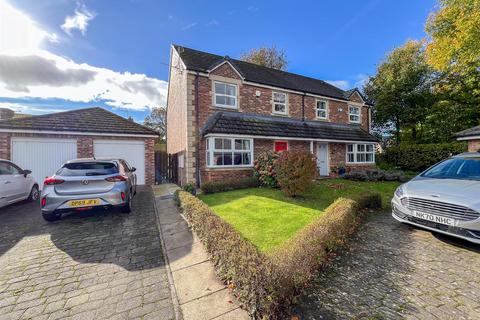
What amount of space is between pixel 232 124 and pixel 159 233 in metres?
7.48

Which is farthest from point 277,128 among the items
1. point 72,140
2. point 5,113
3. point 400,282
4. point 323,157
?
point 5,113

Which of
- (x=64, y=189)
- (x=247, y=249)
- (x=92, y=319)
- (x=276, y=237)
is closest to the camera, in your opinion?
(x=92, y=319)

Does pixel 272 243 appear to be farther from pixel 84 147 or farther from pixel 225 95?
pixel 84 147

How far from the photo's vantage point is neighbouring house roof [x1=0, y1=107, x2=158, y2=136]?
386 inches

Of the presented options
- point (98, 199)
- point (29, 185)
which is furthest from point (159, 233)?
point (29, 185)

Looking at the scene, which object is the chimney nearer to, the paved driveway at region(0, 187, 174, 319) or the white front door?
the paved driveway at region(0, 187, 174, 319)

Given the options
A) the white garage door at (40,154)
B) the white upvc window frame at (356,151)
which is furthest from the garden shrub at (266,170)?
the white garage door at (40,154)

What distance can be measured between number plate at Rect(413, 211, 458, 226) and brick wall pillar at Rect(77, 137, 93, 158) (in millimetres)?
13296

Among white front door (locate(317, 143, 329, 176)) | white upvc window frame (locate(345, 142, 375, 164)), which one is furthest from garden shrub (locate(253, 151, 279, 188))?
white upvc window frame (locate(345, 142, 375, 164))

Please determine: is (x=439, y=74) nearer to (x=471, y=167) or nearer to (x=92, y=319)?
(x=471, y=167)

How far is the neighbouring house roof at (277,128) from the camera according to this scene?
11047 millimetres

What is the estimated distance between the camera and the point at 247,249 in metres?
2.83

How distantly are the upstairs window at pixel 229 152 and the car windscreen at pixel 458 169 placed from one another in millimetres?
7722

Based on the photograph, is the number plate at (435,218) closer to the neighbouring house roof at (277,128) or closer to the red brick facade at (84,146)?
Result: the neighbouring house roof at (277,128)
